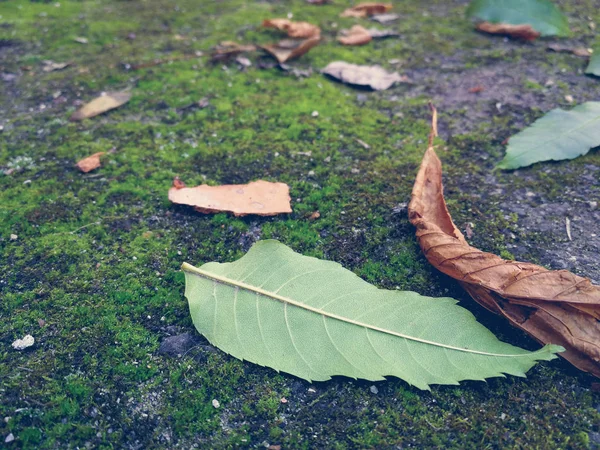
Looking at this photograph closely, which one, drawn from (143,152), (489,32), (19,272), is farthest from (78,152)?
(489,32)

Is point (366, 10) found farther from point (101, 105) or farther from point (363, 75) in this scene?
point (101, 105)

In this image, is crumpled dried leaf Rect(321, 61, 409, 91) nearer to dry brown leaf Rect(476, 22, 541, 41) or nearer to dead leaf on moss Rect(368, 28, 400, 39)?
dead leaf on moss Rect(368, 28, 400, 39)

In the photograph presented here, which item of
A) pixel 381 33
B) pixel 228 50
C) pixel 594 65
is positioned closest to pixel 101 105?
pixel 228 50

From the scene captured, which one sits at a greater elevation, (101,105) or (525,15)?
(525,15)

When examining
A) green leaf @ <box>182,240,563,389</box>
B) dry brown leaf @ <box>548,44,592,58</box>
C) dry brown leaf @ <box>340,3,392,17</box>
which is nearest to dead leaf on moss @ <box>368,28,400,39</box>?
dry brown leaf @ <box>340,3,392,17</box>

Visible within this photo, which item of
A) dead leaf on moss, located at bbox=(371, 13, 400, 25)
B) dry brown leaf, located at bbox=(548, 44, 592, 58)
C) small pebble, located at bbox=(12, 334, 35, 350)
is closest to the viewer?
small pebble, located at bbox=(12, 334, 35, 350)

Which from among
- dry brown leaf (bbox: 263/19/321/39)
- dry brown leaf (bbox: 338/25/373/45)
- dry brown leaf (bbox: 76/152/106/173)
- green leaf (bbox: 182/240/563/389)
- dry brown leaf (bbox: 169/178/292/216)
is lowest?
green leaf (bbox: 182/240/563/389)
